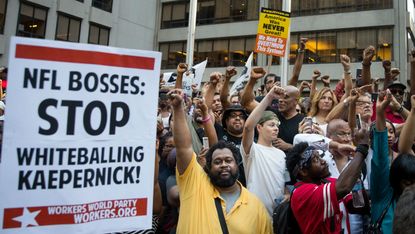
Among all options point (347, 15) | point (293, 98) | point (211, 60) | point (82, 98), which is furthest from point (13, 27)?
point (82, 98)

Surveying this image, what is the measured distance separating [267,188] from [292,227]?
81 centimetres

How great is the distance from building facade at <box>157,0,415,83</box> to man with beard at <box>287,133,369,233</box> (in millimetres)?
20184

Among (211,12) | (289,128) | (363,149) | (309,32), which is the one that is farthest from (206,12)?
(363,149)

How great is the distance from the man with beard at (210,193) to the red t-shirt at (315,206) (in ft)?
1.60

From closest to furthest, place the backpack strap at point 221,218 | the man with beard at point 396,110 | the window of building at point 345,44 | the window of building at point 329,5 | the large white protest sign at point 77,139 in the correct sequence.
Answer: the large white protest sign at point 77,139, the backpack strap at point 221,218, the man with beard at point 396,110, the window of building at point 345,44, the window of building at point 329,5

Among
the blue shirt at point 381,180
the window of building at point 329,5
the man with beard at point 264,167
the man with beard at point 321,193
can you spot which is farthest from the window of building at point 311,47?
the man with beard at point 321,193

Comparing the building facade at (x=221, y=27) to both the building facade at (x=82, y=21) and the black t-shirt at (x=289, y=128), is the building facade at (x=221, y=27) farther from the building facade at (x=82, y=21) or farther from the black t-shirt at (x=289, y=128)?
the black t-shirt at (x=289, y=128)

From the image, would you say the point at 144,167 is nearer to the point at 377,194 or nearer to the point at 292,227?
the point at 292,227

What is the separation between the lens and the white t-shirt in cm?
400

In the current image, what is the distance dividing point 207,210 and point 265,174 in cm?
83

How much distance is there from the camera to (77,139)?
9.07ft

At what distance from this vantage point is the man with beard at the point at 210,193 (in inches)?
135

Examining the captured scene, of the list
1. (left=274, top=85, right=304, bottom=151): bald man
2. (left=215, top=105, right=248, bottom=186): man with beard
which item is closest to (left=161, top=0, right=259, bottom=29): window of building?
(left=274, top=85, right=304, bottom=151): bald man

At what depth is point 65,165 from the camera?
2713 mm
